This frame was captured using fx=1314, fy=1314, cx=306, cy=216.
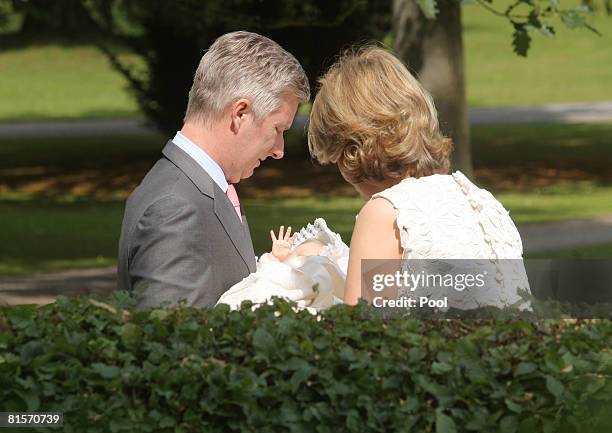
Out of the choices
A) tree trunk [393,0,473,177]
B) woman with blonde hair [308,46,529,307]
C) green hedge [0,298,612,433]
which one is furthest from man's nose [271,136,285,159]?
tree trunk [393,0,473,177]

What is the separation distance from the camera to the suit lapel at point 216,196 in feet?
12.9

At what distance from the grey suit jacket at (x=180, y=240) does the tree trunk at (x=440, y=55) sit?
9648 mm

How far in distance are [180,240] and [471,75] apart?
143 ft

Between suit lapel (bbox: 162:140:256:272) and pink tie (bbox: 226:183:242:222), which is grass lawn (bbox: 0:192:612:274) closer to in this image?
pink tie (bbox: 226:183:242:222)

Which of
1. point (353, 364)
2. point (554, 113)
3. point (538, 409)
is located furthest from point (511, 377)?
point (554, 113)

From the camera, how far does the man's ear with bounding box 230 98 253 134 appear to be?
397 cm

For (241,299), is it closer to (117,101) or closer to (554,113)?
(554,113)

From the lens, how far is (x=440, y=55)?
13.9m

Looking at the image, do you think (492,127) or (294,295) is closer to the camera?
(294,295)

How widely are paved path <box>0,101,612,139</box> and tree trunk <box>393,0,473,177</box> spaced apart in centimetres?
1532

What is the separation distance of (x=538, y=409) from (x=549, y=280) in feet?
3.17

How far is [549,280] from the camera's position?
13.5 ft

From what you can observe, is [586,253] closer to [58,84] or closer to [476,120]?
[476,120]

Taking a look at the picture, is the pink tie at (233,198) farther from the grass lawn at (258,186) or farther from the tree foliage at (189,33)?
the tree foliage at (189,33)
